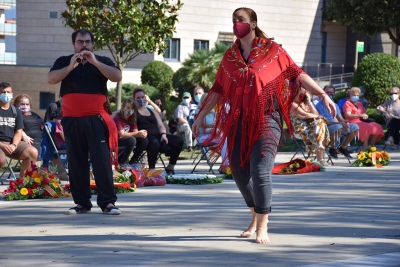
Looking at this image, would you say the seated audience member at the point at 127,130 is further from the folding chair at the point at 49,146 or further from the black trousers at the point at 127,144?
the folding chair at the point at 49,146

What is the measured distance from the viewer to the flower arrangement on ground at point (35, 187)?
1056 cm

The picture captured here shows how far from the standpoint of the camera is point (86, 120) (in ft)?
29.0

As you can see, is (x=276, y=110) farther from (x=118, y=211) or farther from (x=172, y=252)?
(x=118, y=211)

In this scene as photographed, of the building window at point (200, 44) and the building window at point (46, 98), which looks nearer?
the building window at point (46, 98)

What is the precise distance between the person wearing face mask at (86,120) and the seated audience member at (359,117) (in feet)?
35.4

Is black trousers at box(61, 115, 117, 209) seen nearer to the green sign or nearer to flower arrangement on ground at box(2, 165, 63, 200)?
flower arrangement on ground at box(2, 165, 63, 200)

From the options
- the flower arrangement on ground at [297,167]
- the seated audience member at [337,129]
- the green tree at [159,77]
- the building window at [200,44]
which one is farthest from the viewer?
the building window at [200,44]

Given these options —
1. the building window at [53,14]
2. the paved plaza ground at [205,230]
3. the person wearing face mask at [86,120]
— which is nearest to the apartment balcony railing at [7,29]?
the building window at [53,14]

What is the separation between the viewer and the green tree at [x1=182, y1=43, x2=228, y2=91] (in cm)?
3394

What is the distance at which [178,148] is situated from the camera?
1428cm

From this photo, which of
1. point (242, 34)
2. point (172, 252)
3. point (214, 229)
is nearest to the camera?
point (172, 252)

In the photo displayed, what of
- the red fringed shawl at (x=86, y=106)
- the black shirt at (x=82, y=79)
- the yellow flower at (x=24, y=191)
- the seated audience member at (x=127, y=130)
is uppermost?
the black shirt at (x=82, y=79)

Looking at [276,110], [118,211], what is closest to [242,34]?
[276,110]

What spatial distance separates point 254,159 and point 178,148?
286 inches
